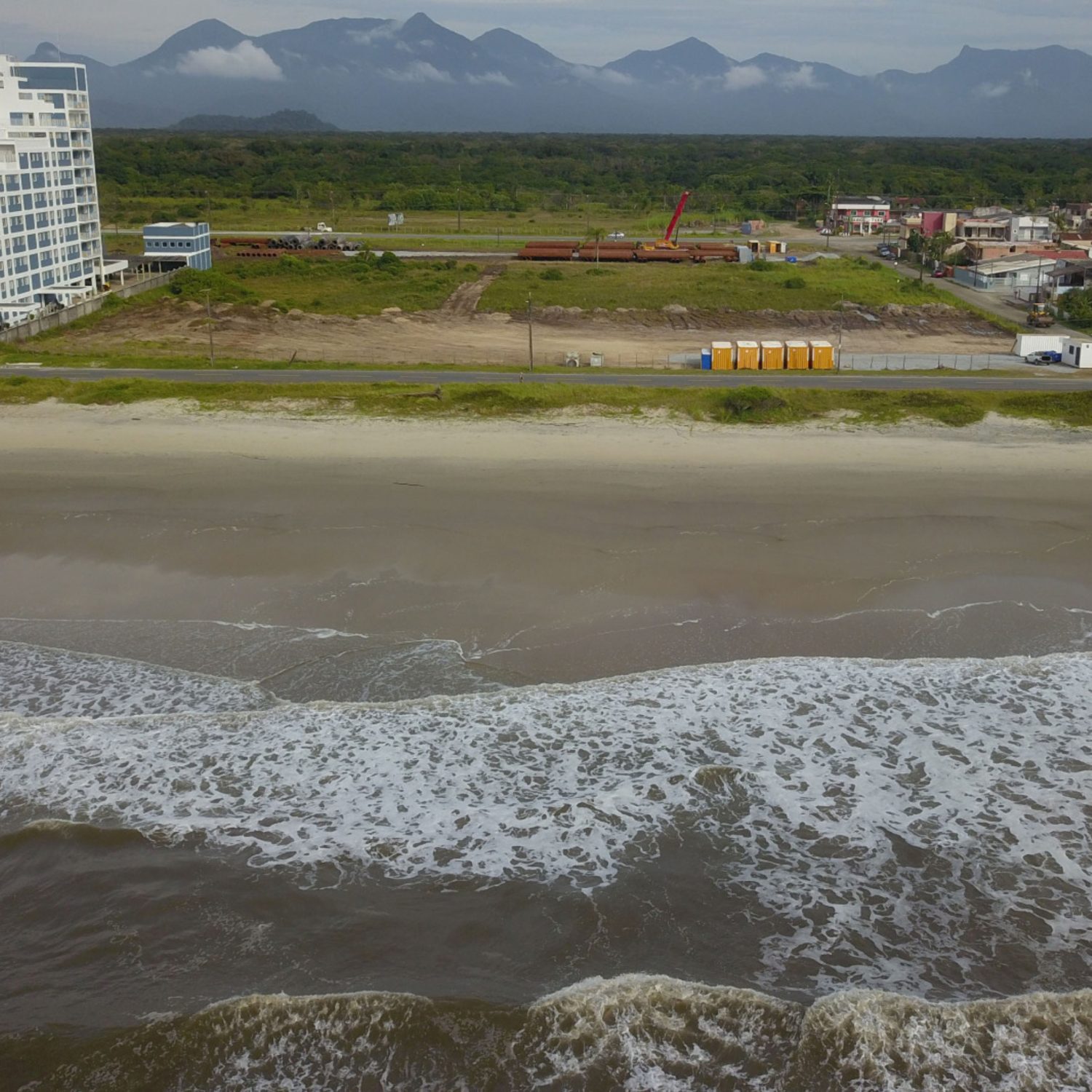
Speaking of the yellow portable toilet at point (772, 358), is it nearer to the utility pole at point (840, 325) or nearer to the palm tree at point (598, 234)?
the utility pole at point (840, 325)

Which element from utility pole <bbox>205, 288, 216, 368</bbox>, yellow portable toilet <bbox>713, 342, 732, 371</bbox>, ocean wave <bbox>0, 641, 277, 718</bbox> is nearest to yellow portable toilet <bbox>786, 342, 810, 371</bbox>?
yellow portable toilet <bbox>713, 342, 732, 371</bbox>

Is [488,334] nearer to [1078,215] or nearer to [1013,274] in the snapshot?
[1013,274]

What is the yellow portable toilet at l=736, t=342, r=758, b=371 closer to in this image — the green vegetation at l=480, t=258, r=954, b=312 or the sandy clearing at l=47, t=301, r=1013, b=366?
the sandy clearing at l=47, t=301, r=1013, b=366

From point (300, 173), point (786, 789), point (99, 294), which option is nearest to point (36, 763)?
point (786, 789)

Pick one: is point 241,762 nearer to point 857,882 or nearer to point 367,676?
point 367,676

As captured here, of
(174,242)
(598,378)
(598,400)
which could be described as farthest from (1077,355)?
(174,242)
